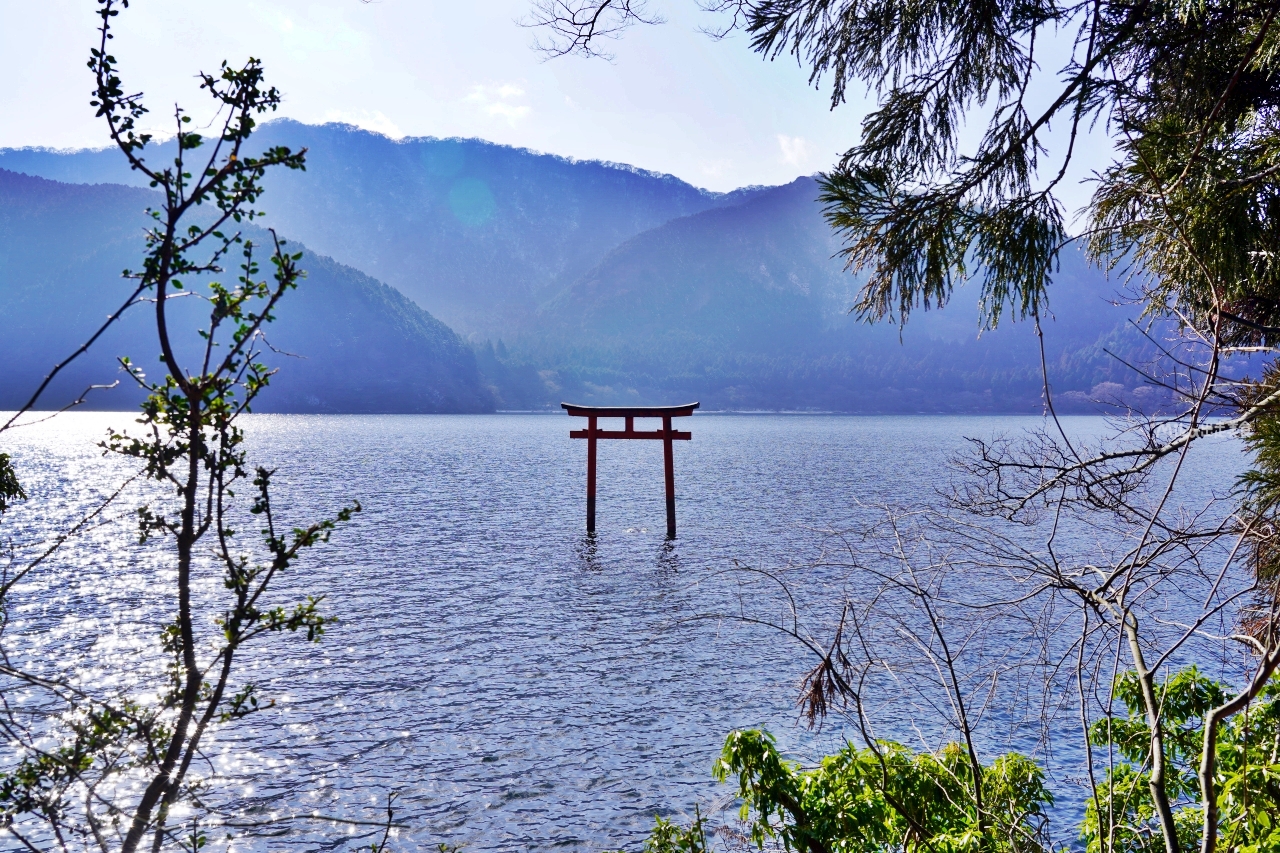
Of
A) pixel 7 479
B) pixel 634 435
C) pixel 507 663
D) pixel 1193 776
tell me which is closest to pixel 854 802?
pixel 1193 776

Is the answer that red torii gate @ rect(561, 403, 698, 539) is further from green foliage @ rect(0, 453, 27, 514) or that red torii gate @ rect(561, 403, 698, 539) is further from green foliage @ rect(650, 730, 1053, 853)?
green foliage @ rect(650, 730, 1053, 853)

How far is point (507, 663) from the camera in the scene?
13109 millimetres

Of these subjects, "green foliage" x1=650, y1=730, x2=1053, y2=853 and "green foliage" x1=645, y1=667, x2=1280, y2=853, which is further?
"green foliage" x1=650, y1=730, x2=1053, y2=853

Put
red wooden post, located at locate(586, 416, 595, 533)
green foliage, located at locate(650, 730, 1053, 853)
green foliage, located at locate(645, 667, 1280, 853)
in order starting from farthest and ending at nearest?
red wooden post, located at locate(586, 416, 595, 533)
green foliage, located at locate(650, 730, 1053, 853)
green foliage, located at locate(645, 667, 1280, 853)

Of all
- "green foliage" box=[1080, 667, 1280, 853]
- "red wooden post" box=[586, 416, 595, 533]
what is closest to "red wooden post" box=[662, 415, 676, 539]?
"red wooden post" box=[586, 416, 595, 533]

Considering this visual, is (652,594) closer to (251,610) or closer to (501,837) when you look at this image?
(501,837)

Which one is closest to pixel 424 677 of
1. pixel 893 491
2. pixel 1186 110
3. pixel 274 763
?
pixel 274 763

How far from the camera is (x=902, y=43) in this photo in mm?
5016

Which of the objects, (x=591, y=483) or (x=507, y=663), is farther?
(x=591, y=483)

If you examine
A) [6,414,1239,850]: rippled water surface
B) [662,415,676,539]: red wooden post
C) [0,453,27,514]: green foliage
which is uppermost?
[0,453,27,514]: green foliage

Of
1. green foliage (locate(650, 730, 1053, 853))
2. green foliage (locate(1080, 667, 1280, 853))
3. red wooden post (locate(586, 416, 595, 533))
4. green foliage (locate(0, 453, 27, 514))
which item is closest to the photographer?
green foliage (locate(1080, 667, 1280, 853))

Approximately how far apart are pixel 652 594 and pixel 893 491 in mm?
24493

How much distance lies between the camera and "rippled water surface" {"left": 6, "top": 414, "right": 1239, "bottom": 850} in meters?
8.44

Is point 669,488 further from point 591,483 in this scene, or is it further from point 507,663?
point 507,663
